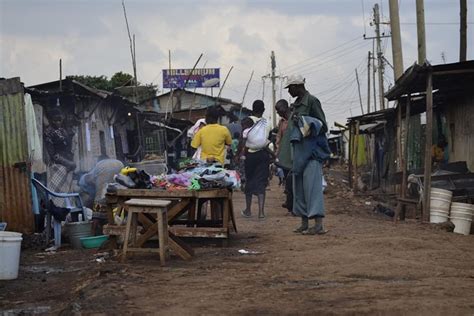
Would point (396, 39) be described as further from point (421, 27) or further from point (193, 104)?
point (193, 104)

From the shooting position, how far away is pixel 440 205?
36.5ft

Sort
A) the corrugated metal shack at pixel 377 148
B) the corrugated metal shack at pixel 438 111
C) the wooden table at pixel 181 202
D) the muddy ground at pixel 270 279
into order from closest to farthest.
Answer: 1. the muddy ground at pixel 270 279
2. the wooden table at pixel 181 202
3. the corrugated metal shack at pixel 438 111
4. the corrugated metal shack at pixel 377 148

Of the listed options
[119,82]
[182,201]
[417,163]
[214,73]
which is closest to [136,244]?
[182,201]

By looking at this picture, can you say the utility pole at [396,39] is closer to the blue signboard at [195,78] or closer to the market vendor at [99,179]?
the market vendor at [99,179]

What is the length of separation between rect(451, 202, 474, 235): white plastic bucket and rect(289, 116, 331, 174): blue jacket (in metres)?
3.21

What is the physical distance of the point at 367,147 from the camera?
114 ft

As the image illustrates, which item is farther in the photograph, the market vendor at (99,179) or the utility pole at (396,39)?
the utility pole at (396,39)

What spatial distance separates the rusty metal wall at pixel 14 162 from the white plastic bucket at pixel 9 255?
10.0 ft

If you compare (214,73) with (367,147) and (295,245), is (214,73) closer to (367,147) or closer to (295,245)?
(367,147)

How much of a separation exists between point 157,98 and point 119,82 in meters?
4.21

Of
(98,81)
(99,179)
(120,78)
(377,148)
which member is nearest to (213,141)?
(99,179)

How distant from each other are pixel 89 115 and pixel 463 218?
936 cm

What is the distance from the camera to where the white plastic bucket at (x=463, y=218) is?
10.9m

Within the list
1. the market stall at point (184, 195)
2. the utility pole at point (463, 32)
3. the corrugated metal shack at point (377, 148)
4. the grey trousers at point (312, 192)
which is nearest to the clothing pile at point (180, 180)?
the market stall at point (184, 195)
